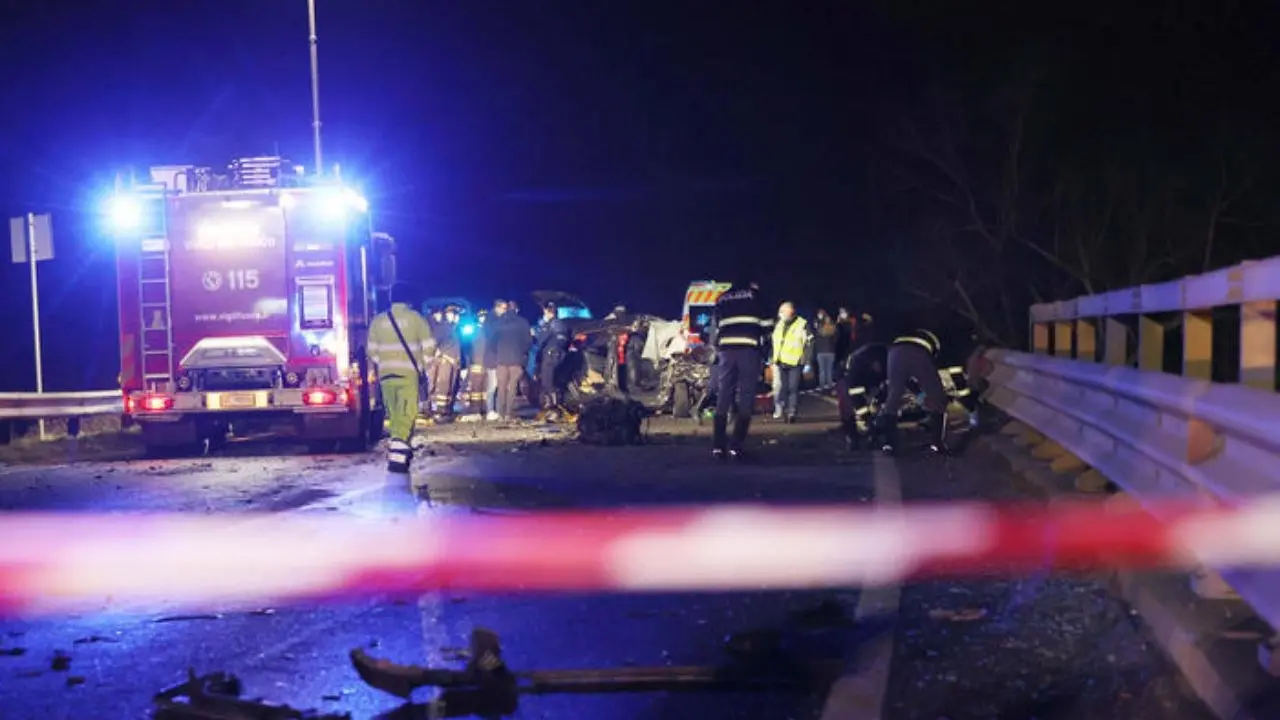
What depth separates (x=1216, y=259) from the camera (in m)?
26.2

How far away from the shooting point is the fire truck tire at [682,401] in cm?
1772

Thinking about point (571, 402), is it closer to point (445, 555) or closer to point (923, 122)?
point (445, 555)

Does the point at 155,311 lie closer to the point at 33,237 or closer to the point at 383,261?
the point at 383,261

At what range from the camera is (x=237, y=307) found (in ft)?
44.5

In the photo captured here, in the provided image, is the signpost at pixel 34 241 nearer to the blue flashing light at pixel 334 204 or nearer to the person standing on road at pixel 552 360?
the blue flashing light at pixel 334 204

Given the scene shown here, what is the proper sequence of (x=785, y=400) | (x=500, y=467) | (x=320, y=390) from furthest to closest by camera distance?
1. (x=785, y=400)
2. (x=320, y=390)
3. (x=500, y=467)

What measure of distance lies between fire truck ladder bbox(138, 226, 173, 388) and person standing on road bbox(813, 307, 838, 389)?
12.6 meters

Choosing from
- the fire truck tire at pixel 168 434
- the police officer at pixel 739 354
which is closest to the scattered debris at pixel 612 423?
the police officer at pixel 739 354

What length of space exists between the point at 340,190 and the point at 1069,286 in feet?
66.1

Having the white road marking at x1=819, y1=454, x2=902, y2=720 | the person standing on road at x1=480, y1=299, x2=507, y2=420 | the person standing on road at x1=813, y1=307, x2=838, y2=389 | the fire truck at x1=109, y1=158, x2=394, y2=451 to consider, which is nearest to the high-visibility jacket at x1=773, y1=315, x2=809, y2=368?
the person standing on road at x1=480, y1=299, x2=507, y2=420

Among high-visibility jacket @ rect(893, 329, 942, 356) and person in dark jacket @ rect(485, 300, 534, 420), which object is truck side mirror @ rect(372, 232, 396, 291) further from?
high-visibility jacket @ rect(893, 329, 942, 356)

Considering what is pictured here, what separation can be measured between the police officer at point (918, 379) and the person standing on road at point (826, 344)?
10.8m

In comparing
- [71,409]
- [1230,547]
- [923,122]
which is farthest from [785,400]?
Result: [923,122]

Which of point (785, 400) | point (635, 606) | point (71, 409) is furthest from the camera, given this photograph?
point (785, 400)
